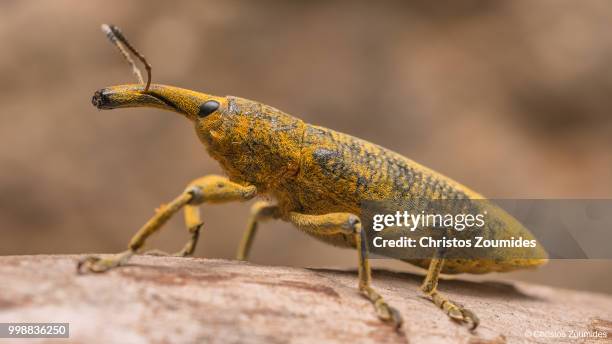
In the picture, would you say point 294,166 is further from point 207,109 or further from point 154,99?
point 154,99

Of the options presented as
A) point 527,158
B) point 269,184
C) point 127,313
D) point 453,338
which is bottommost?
point 127,313

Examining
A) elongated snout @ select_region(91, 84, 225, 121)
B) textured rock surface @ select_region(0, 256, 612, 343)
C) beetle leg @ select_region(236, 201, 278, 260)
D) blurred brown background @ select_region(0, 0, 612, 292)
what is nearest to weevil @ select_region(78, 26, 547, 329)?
elongated snout @ select_region(91, 84, 225, 121)

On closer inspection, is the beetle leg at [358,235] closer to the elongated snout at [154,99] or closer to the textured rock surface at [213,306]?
the textured rock surface at [213,306]

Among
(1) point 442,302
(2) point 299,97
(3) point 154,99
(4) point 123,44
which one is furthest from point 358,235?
(2) point 299,97

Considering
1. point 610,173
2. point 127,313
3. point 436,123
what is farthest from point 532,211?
point 610,173

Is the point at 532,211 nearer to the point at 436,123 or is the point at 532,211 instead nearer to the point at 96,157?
the point at 436,123

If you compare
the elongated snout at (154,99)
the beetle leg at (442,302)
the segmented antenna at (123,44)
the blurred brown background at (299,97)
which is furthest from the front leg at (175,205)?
the blurred brown background at (299,97)

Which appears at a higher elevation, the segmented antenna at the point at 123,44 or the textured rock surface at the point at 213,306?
the segmented antenna at the point at 123,44
